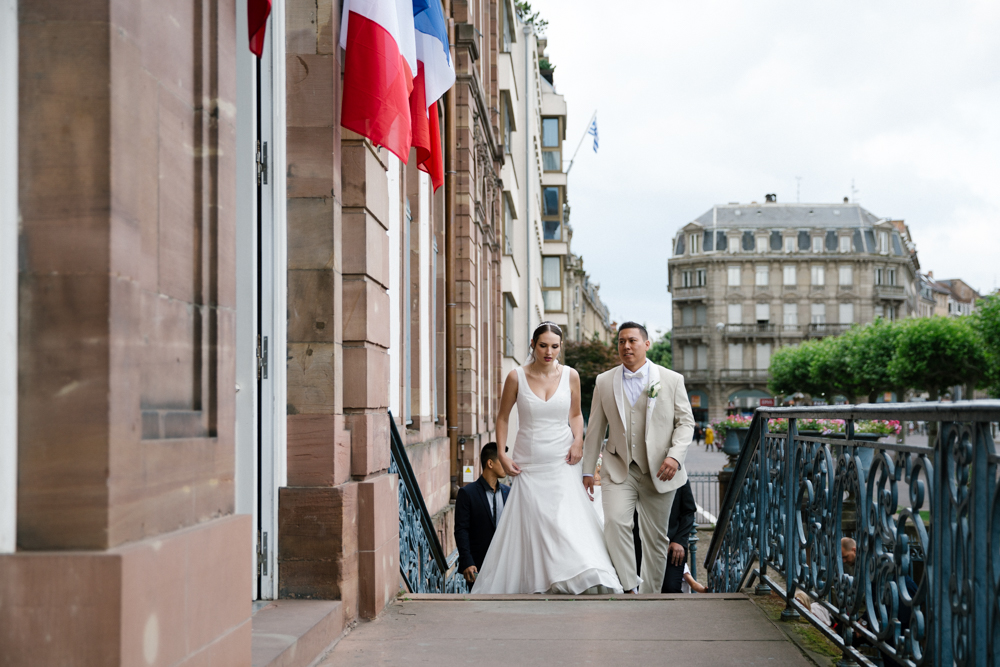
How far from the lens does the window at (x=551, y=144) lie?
140ft

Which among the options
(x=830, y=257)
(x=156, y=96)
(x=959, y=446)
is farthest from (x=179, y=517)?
(x=830, y=257)

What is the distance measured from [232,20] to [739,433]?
59.7 ft

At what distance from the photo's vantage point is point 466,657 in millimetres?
4477

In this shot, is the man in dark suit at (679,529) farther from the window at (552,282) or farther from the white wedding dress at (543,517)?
the window at (552,282)

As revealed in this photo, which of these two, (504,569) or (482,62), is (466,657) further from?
(482,62)

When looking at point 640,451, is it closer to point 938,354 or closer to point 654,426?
point 654,426

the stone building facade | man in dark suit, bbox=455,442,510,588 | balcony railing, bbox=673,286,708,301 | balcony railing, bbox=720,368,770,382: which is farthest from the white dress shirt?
balcony railing, bbox=720,368,770,382

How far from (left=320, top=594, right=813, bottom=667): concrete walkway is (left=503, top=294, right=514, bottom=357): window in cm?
1802

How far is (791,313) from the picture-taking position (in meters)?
90.1

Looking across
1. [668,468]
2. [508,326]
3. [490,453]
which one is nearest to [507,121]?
[508,326]

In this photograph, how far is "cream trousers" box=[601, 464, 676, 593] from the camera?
7082 mm

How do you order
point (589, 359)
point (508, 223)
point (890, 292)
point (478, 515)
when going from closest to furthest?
point (478, 515)
point (508, 223)
point (589, 359)
point (890, 292)

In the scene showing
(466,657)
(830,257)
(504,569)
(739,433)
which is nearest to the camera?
(466,657)

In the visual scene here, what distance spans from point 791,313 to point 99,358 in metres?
92.1
